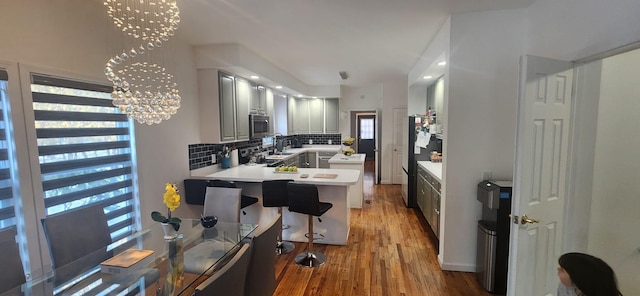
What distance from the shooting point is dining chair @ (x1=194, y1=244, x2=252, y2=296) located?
103 cm

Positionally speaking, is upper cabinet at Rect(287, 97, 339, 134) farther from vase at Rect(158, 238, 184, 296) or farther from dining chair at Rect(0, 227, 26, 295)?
dining chair at Rect(0, 227, 26, 295)

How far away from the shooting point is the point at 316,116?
705 cm

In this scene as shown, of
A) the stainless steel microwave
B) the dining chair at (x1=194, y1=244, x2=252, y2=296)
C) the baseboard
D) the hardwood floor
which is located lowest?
the hardwood floor

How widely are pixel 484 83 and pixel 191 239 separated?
9.52 ft

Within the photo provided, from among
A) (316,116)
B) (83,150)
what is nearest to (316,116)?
(316,116)

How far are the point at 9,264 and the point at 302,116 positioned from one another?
5.87 meters

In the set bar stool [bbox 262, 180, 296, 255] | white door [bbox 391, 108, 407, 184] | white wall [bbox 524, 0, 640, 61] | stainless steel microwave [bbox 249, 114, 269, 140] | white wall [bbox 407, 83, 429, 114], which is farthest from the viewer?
white door [bbox 391, 108, 407, 184]

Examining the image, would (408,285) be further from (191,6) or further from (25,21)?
(25,21)

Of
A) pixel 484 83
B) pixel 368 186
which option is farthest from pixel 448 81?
pixel 368 186

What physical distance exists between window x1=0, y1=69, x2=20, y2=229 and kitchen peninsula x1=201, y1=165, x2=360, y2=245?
5.86 feet

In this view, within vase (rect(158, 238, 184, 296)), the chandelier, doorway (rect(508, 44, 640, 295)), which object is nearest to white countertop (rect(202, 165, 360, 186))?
vase (rect(158, 238, 184, 296))

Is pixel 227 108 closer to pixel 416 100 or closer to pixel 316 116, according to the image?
pixel 416 100

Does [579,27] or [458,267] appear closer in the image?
[579,27]

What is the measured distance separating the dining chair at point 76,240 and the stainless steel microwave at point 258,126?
8.31 feet
